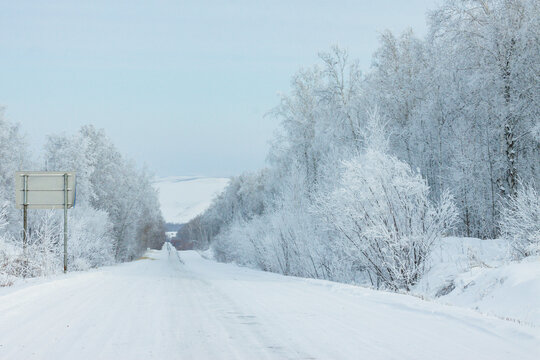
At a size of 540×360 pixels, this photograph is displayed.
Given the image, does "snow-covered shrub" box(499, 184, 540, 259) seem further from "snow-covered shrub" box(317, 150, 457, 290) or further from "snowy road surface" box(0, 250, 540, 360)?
"snowy road surface" box(0, 250, 540, 360)

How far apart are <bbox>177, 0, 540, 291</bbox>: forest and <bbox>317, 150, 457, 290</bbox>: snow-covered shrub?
39mm

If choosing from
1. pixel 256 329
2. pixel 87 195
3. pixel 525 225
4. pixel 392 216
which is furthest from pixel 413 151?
pixel 87 195

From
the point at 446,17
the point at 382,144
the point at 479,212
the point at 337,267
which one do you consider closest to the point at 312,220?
the point at 337,267

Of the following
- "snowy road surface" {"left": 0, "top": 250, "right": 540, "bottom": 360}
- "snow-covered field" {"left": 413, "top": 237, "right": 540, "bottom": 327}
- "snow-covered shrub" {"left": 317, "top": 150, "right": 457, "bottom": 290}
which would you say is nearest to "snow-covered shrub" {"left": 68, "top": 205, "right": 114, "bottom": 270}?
"snow-covered shrub" {"left": 317, "top": 150, "right": 457, "bottom": 290}

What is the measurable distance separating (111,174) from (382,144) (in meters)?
42.4

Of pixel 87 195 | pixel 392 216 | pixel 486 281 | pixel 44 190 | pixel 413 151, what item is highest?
pixel 413 151

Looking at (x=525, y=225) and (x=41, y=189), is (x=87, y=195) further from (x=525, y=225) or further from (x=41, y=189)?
(x=525, y=225)

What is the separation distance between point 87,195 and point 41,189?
26.5 meters

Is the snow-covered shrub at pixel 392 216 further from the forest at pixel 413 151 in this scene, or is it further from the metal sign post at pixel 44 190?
the metal sign post at pixel 44 190

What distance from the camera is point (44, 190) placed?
64.7ft

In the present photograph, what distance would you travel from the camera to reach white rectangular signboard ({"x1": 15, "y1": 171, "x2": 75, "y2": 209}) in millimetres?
19328

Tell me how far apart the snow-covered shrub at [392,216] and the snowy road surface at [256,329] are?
4.14 m

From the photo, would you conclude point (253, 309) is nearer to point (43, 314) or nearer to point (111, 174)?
point (43, 314)

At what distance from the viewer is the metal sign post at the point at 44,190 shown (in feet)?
63.4
